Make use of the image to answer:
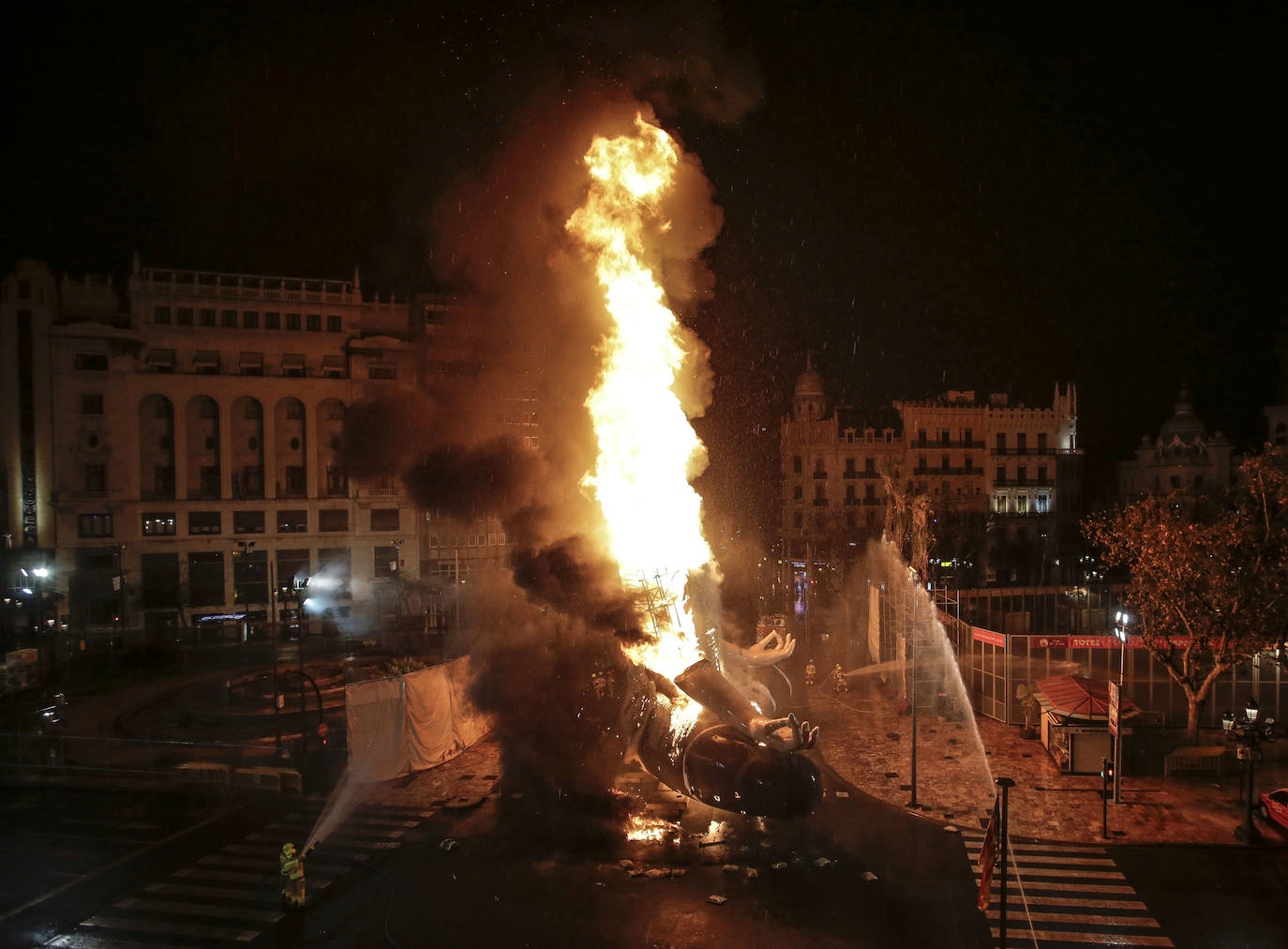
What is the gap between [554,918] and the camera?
12.2m

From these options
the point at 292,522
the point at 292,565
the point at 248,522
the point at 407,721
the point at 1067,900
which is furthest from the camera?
the point at 292,522

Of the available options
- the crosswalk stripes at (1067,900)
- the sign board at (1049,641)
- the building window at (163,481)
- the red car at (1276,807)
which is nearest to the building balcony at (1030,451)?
the sign board at (1049,641)

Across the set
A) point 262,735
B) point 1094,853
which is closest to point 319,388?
point 262,735

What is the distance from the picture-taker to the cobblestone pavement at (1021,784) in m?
16.0

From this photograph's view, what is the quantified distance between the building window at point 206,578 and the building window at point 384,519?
8887 millimetres

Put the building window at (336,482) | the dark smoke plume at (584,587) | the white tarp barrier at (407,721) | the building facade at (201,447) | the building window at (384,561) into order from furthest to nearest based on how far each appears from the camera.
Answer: the building window at (384,561) → the building window at (336,482) → the building facade at (201,447) → the white tarp barrier at (407,721) → the dark smoke plume at (584,587)

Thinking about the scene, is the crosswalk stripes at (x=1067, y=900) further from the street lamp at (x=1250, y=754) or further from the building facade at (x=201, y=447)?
the building facade at (x=201, y=447)

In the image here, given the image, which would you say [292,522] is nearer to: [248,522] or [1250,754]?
[248,522]

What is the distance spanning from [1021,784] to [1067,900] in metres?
5.79

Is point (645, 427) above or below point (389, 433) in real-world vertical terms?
above

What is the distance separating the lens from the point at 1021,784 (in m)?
18.5

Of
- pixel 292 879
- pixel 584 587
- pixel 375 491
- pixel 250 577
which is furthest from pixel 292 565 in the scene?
pixel 292 879

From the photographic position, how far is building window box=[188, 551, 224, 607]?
46.9m

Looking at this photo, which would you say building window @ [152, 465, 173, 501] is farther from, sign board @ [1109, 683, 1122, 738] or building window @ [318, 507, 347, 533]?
sign board @ [1109, 683, 1122, 738]
